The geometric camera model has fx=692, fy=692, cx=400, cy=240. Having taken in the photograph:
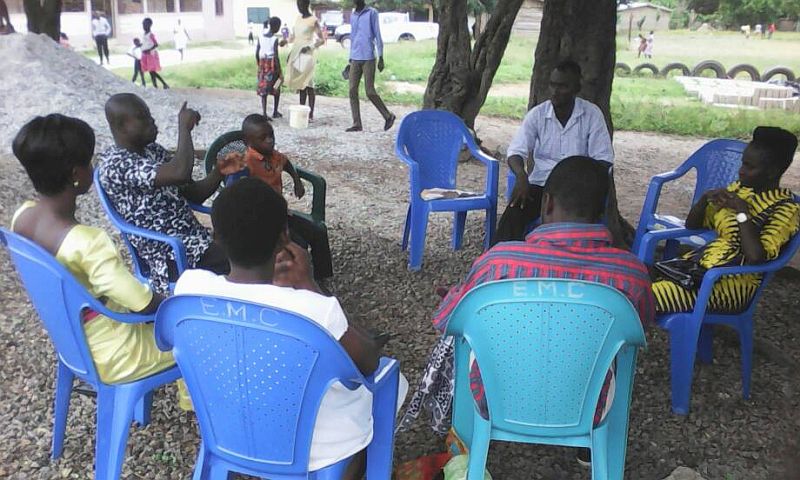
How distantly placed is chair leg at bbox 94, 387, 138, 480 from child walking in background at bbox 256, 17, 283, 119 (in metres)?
7.65

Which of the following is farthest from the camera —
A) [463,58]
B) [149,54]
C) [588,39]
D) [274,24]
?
[149,54]

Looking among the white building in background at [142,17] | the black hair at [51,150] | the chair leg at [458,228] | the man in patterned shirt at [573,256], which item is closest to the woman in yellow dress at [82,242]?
the black hair at [51,150]

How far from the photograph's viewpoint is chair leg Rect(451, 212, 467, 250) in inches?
181

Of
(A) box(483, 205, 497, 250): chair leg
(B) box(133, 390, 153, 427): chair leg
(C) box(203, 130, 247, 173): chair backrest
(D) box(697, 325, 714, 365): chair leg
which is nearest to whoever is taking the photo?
(B) box(133, 390, 153, 427): chair leg

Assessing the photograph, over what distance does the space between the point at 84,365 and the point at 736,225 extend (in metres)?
2.57

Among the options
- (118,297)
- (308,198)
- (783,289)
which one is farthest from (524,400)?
(308,198)

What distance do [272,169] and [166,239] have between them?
3.04 feet

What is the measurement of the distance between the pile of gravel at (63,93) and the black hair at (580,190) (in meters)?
5.33

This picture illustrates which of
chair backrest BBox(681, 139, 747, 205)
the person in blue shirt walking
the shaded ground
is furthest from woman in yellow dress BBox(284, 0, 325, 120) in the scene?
chair backrest BBox(681, 139, 747, 205)

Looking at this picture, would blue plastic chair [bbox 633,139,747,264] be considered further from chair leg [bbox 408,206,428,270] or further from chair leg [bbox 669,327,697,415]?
chair leg [bbox 408,206,428,270]

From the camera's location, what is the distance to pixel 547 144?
3.99 metres

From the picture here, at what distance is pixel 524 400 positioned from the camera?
1.93 m

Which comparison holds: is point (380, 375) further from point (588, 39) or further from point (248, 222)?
point (588, 39)

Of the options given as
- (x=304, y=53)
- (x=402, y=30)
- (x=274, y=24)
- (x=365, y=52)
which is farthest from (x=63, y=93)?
(x=402, y=30)
